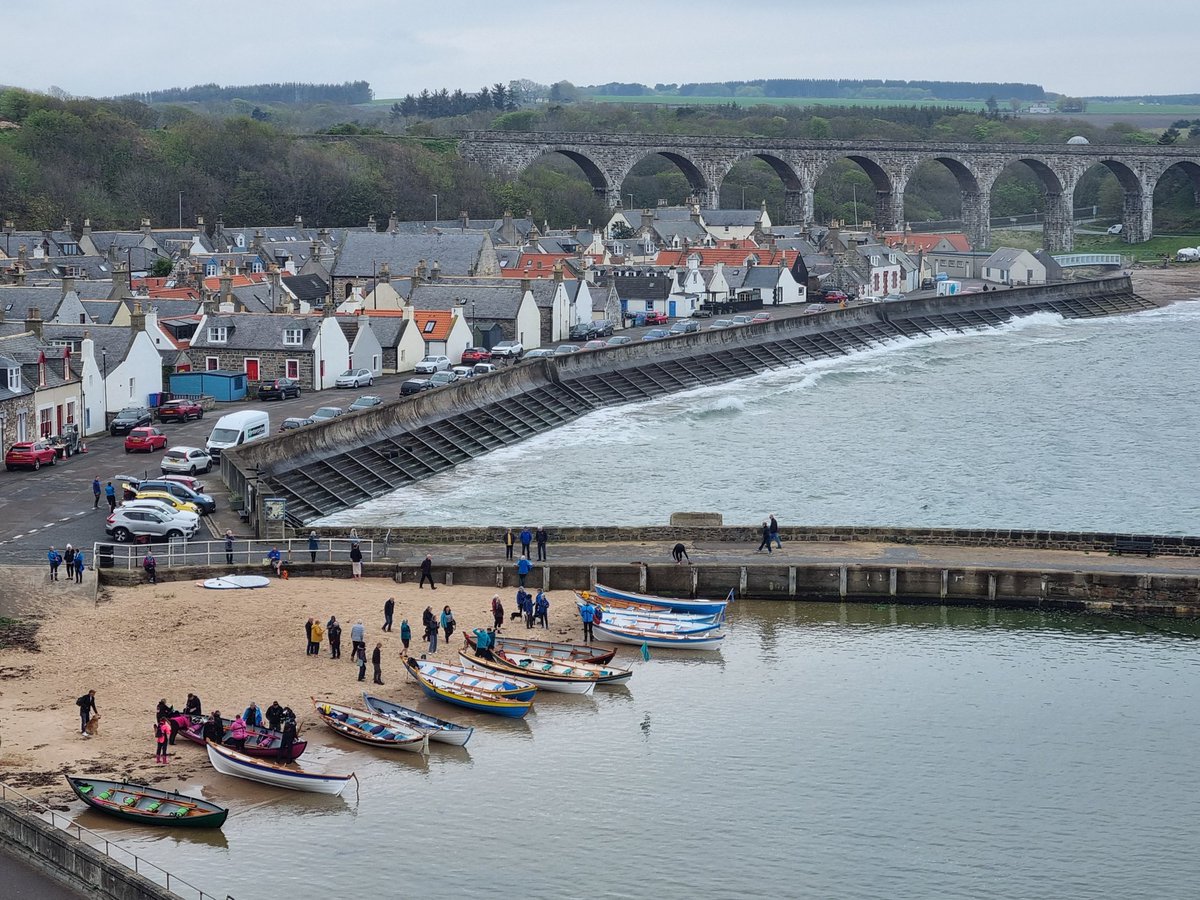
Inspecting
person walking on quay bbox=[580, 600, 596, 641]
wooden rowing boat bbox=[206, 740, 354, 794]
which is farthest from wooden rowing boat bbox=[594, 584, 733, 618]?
wooden rowing boat bbox=[206, 740, 354, 794]

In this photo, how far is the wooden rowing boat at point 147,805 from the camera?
2580 cm

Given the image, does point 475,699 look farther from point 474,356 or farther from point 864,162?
point 864,162

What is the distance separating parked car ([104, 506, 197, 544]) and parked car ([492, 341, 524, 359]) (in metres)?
36.3

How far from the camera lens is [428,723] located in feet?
100.0

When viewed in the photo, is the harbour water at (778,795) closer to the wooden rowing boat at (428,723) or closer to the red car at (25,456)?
the wooden rowing boat at (428,723)

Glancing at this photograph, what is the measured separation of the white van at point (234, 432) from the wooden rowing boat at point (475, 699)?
783 inches

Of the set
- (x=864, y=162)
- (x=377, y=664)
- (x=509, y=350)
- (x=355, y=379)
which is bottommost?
(x=377, y=664)

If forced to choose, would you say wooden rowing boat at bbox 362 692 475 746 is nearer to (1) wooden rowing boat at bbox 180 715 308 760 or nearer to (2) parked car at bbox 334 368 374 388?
(1) wooden rowing boat at bbox 180 715 308 760

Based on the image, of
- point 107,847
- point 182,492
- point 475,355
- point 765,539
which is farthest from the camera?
point 475,355

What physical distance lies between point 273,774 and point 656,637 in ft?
36.3

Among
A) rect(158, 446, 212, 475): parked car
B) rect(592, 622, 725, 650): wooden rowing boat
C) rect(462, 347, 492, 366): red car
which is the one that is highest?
rect(462, 347, 492, 366): red car

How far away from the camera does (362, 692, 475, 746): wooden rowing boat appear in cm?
3036

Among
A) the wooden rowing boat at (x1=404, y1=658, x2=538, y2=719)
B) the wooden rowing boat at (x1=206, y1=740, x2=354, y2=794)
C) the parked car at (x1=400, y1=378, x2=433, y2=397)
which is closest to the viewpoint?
the wooden rowing boat at (x1=206, y1=740, x2=354, y2=794)

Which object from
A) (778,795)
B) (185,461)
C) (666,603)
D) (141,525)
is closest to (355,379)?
(185,461)
